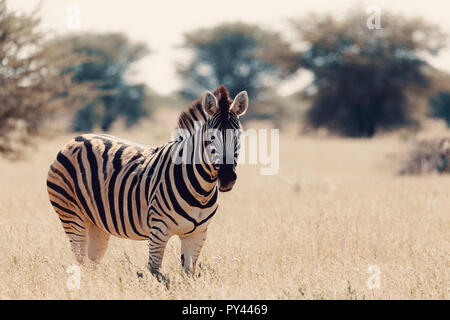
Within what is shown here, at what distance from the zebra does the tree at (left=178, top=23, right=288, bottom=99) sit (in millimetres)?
38490

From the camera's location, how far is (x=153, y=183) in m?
4.77

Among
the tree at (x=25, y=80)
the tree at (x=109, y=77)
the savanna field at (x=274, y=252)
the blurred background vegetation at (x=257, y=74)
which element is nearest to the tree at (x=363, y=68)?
the blurred background vegetation at (x=257, y=74)

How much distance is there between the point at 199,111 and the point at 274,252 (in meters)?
2.11

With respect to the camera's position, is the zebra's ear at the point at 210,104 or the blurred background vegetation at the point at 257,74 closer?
the zebra's ear at the point at 210,104

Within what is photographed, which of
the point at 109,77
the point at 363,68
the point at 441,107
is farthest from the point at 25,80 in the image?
the point at 441,107

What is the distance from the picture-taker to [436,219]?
24.9 ft

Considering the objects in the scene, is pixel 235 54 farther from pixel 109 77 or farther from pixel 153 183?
pixel 153 183

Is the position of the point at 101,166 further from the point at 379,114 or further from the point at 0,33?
the point at 379,114

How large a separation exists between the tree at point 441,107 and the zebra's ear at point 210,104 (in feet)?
144

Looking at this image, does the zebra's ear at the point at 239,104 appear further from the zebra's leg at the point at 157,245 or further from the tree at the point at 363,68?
the tree at the point at 363,68

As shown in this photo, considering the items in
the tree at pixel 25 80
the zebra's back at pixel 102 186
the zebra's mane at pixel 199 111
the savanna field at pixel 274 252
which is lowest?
the savanna field at pixel 274 252

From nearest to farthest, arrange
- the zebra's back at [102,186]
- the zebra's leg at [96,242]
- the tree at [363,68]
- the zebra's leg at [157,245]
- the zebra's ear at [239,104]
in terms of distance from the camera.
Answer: the zebra's ear at [239,104]
the zebra's leg at [157,245]
the zebra's back at [102,186]
the zebra's leg at [96,242]
the tree at [363,68]

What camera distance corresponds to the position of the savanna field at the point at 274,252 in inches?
182
